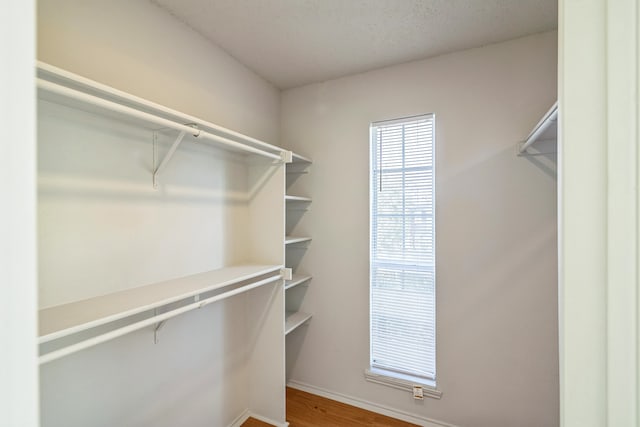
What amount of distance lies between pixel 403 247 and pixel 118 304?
68.6 inches

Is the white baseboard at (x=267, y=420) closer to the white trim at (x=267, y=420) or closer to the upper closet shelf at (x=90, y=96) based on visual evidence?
the white trim at (x=267, y=420)

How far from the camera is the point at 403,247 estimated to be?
209 cm

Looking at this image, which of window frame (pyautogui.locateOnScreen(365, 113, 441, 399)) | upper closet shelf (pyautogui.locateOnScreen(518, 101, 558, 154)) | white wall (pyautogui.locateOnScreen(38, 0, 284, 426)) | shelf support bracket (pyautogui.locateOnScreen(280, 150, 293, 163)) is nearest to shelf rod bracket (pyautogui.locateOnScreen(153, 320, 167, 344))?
white wall (pyautogui.locateOnScreen(38, 0, 284, 426))

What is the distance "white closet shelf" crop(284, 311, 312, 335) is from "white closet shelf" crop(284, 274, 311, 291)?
26cm

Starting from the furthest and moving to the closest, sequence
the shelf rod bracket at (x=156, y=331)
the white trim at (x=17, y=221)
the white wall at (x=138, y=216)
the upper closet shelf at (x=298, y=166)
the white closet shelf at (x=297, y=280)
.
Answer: the upper closet shelf at (x=298, y=166)
the white closet shelf at (x=297, y=280)
the shelf rod bracket at (x=156, y=331)
the white wall at (x=138, y=216)
the white trim at (x=17, y=221)

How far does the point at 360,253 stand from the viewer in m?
2.19

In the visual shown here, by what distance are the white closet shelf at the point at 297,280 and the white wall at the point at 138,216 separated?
1.30 feet

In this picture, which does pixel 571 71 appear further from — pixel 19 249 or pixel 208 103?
pixel 208 103

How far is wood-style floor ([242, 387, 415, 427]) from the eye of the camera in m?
1.98

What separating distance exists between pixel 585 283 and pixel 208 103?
75.3 inches

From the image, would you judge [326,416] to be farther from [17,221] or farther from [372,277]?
[17,221]

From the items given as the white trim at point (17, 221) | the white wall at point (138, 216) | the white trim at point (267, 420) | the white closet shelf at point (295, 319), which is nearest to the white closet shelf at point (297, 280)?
the white closet shelf at point (295, 319)

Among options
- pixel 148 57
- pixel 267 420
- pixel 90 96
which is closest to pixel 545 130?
pixel 90 96

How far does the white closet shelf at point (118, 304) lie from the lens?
859mm
